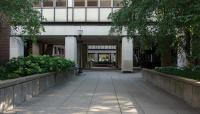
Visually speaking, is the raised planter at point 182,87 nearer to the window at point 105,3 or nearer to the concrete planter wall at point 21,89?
the concrete planter wall at point 21,89

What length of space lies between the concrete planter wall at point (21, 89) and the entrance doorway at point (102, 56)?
48.8m

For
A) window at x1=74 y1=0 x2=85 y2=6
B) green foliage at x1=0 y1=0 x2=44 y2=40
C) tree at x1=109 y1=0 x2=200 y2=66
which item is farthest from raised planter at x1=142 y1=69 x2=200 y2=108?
window at x1=74 y1=0 x2=85 y2=6

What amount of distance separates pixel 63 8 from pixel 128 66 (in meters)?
8.34

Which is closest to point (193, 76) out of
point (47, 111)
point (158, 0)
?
point (158, 0)

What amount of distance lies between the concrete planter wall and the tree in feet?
16.2

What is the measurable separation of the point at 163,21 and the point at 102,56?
76429 millimetres

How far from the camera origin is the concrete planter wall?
12.5 m

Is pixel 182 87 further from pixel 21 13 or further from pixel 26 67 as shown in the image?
pixel 26 67

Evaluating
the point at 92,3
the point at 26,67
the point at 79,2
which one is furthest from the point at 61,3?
Answer: the point at 26,67

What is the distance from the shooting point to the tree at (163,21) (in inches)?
596

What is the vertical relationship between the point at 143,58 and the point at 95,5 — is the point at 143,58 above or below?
below

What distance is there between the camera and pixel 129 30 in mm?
23984

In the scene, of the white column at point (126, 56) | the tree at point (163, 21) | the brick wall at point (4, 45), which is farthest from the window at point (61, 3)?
the tree at point (163, 21)

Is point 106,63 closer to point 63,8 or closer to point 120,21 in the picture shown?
point 63,8
